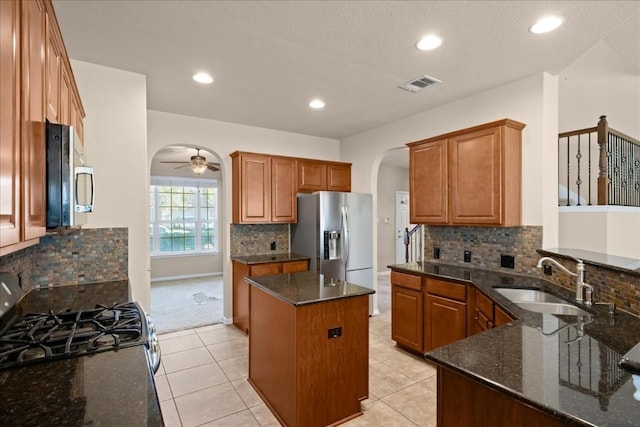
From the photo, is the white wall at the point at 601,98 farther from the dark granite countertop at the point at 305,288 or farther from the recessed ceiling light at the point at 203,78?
the recessed ceiling light at the point at 203,78

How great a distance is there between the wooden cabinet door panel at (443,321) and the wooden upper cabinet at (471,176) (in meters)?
0.79

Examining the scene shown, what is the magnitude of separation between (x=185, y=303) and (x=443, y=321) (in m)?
4.23

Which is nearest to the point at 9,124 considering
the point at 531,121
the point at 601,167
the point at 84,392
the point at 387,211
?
the point at 84,392

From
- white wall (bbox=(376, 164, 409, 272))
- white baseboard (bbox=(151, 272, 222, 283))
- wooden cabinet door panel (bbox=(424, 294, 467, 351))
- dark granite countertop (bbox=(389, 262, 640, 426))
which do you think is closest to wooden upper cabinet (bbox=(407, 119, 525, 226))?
wooden cabinet door panel (bbox=(424, 294, 467, 351))

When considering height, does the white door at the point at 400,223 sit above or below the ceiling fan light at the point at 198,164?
below

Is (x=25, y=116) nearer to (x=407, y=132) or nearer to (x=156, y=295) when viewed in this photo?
(x=407, y=132)

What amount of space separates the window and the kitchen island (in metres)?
5.85

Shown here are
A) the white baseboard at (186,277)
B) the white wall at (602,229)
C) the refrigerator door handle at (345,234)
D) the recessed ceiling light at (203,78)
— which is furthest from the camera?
the white baseboard at (186,277)

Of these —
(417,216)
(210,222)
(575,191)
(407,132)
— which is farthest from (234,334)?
(575,191)

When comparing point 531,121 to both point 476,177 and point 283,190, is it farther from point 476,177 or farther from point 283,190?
point 283,190

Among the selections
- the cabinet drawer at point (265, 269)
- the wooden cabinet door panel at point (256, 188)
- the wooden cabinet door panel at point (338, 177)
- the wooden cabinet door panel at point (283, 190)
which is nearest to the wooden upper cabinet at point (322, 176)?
the wooden cabinet door panel at point (338, 177)

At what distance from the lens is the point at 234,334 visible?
13.2ft

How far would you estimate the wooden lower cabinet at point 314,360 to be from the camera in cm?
212

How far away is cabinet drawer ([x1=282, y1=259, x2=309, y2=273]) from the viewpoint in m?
4.14
